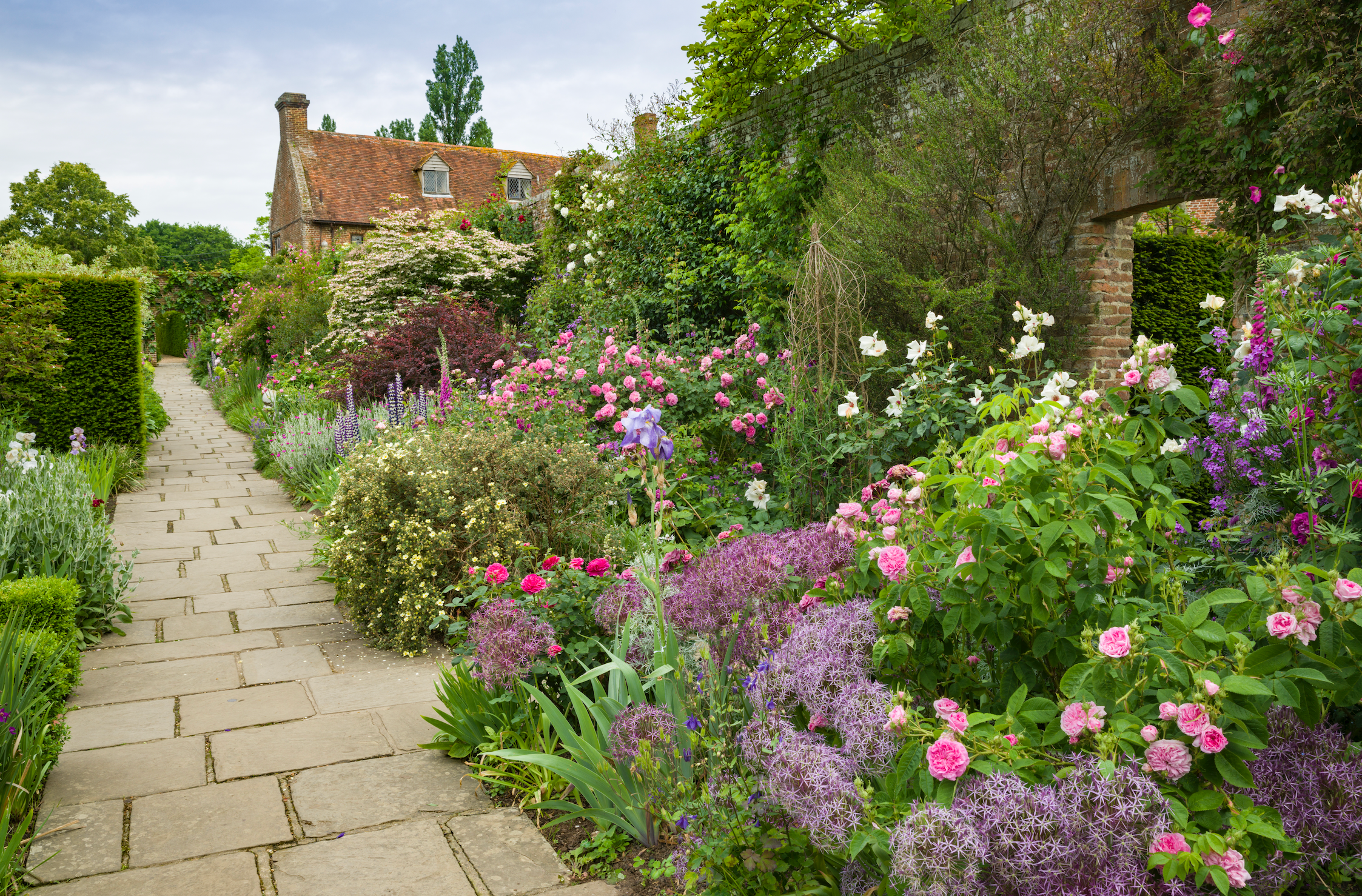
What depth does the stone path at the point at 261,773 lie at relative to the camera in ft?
7.28

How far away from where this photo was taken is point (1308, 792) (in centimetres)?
152

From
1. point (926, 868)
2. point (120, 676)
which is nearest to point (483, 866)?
point (926, 868)

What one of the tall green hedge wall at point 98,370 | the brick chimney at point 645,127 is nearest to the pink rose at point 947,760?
the tall green hedge wall at point 98,370

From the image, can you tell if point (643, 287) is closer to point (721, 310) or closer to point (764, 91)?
point (721, 310)

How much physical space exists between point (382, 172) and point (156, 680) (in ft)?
85.7

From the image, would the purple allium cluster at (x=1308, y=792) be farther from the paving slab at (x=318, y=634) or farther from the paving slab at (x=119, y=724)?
the paving slab at (x=318, y=634)

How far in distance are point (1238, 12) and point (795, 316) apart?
273cm

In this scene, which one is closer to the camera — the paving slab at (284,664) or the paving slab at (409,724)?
the paving slab at (409,724)

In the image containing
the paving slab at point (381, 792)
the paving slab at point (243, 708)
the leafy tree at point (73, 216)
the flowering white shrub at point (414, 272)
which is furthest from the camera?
the leafy tree at point (73, 216)

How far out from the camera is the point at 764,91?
307 inches

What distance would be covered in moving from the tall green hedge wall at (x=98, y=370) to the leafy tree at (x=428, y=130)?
30.4 metres

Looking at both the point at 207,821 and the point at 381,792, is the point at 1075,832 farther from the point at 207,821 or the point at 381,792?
the point at 207,821

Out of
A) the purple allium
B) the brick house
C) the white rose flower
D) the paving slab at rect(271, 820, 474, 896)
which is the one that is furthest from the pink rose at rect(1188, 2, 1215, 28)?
the brick house

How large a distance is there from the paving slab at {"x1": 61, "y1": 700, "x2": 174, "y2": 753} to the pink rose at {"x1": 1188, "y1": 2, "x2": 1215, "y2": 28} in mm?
5501
